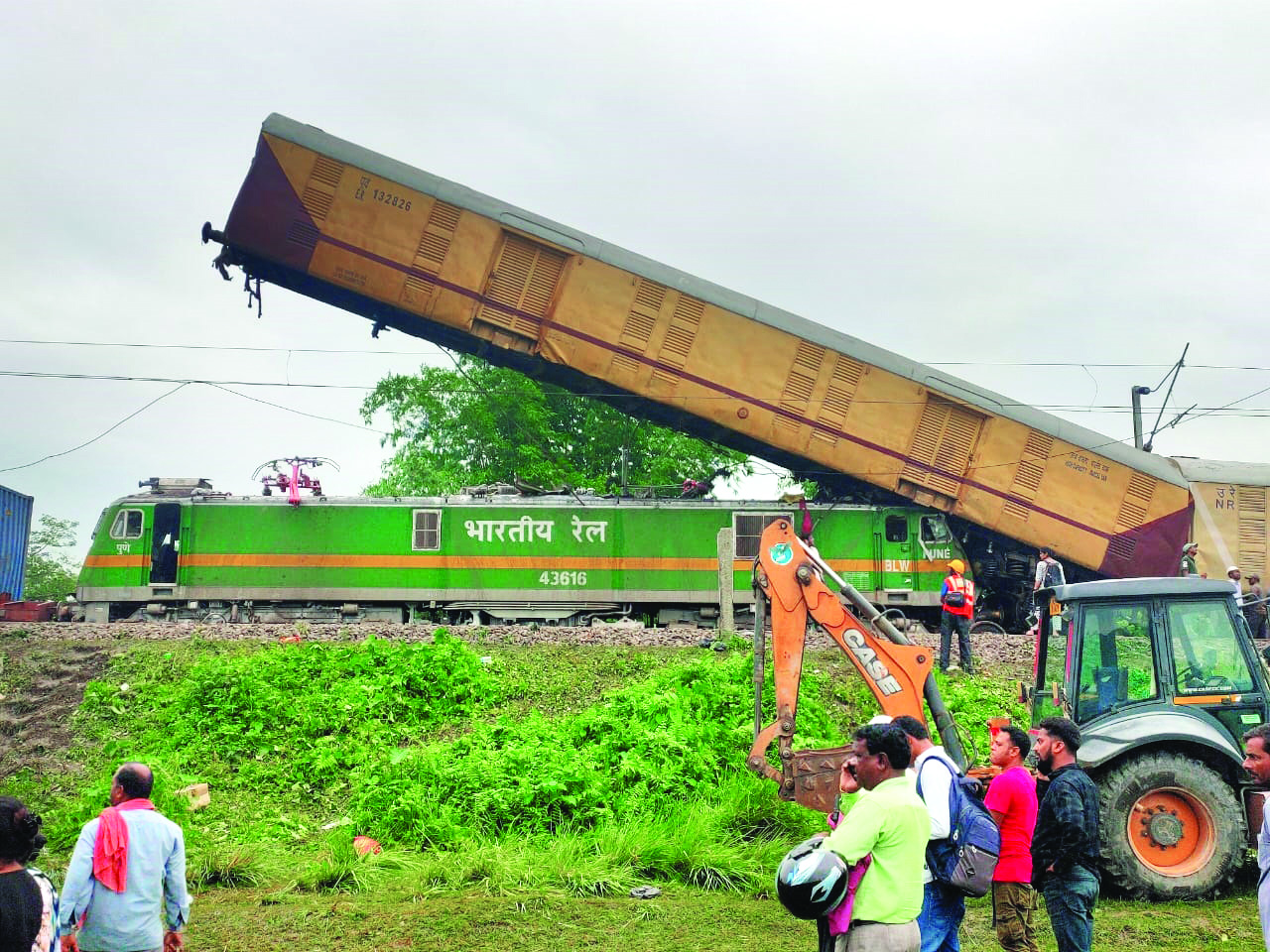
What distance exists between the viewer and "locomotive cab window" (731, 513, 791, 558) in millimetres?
20353

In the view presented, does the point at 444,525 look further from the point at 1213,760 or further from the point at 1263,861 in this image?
the point at 1263,861

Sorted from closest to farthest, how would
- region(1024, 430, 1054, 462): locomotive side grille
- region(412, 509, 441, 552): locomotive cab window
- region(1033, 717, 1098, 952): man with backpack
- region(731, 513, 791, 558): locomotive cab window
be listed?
region(1033, 717, 1098, 952): man with backpack → region(1024, 430, 1054, 462): locomotive side grille → region(412, 509, 441, 552): locomotive cab window → region(731, 513, 791, 558): locomotive cab window

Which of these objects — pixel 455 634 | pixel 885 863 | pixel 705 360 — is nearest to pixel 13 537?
pixel 455 634

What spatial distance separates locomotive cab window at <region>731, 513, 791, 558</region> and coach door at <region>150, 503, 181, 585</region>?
10.6 metres

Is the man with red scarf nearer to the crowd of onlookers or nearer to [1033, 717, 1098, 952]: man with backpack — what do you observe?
the crowd of onlookers

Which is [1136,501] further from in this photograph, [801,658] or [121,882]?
[121,882]

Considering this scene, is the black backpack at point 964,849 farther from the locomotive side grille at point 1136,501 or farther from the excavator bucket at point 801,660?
the locomotive side grille at point 1136,501

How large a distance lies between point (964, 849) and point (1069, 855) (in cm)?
92

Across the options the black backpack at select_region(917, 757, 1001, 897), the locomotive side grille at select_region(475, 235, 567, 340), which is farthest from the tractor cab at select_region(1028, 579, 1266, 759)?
the locomotive side grille at select_region(475, 235, 567, 340)

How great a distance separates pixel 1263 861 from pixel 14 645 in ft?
53.6

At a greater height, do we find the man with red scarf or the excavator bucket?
the excavator bucket

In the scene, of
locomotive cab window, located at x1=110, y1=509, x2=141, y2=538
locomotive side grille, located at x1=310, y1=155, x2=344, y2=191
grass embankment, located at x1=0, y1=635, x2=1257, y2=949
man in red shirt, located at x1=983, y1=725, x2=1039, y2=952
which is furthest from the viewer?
locomotive cab window, located at x1=110, y1=509, x2=141, y2=538

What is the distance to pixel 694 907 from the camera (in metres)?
7.45

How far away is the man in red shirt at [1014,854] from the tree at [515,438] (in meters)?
28.3
